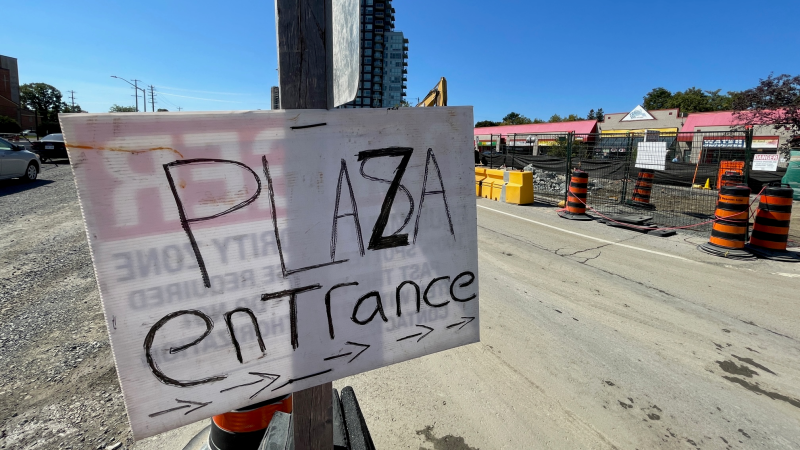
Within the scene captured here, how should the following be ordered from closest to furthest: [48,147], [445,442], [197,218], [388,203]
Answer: [197,218] → [388,203] → [445,442] → [48,147]

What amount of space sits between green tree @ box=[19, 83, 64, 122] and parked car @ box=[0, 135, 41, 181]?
302 ft

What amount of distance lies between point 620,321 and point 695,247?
434 cm

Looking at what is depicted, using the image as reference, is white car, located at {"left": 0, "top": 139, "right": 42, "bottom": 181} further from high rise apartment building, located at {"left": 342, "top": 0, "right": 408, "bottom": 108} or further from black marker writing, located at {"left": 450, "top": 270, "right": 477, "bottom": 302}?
black marker writing, located at {"left": 450, "top": 270, "right": 477, "bottom": 302}

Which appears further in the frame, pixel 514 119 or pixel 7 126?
pixel 514 119

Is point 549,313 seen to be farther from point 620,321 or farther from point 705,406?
point 705,406

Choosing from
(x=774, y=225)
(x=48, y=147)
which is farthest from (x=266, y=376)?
(x=48, y=147)

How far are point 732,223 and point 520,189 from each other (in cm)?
538

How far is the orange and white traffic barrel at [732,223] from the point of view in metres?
6.29

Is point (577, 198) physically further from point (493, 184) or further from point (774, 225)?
point (774, 225)

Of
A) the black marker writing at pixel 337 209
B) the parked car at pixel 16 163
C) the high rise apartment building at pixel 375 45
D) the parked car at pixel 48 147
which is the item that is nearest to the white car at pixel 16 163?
the parked car at pixel 16 163

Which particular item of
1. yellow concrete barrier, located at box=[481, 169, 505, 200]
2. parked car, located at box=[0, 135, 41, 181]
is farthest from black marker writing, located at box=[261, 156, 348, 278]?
parked car, located at box=[0, 135, 41, 181]

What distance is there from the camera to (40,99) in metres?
81.2

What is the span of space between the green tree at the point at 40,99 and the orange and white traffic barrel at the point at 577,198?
105 metres

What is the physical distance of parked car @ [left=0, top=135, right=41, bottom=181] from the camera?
35.3 feet
